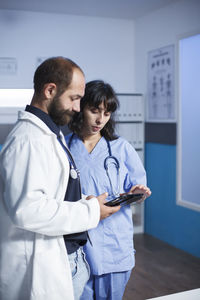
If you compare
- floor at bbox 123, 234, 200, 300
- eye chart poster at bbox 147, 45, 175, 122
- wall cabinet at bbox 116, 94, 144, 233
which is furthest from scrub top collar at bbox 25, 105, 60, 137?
wall cabinet at bbox 116, 94, 144, 233

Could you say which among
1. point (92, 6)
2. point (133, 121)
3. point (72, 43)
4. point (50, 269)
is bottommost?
point (50, 269)

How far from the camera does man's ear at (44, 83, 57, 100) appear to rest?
3.96 ft

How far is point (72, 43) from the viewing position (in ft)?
14.0

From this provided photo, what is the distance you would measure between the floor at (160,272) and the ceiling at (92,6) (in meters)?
2.24

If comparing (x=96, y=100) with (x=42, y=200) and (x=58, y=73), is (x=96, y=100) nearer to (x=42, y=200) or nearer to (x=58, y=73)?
(x=58, y=73)

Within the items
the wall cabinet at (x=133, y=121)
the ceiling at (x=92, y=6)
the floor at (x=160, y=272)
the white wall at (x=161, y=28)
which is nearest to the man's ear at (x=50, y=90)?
the floor at (x=160, y=272)

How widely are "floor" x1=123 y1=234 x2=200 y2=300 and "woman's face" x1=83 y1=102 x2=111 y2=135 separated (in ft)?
4.64

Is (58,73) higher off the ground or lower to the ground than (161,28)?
lower

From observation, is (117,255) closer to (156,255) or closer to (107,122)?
(107,122)

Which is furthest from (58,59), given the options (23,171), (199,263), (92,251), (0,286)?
(199,263)

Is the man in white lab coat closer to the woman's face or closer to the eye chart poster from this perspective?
the woman's face

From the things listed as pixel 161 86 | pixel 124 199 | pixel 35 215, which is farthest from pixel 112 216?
pixel 161 86

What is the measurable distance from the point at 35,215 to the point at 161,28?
3.31 m

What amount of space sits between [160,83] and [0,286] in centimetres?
316
